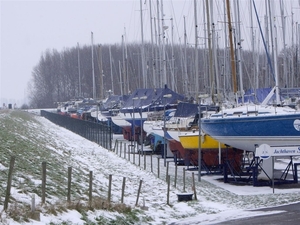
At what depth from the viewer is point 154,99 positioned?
52.3 meters

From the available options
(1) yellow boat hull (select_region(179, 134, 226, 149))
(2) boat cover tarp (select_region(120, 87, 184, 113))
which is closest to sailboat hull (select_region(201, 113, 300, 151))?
(1) yellow boat hull (select_region(179, 134, 226, 149))

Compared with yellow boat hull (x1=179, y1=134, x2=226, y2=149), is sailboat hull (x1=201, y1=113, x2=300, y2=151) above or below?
above

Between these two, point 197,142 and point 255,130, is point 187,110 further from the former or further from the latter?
point 255,130

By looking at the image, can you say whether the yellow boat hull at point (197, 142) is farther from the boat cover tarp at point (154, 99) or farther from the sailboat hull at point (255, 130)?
the boat cover tarp at point (154, 99)

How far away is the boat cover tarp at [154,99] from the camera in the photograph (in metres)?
49.9

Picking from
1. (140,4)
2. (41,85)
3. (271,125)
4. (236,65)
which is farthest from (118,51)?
(271,125)

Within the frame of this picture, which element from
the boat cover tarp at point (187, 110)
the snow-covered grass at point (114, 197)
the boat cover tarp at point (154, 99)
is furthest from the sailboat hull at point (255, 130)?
the boat cover tarp at point (154, 99)

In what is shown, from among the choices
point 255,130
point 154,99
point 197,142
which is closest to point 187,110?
point 197,142

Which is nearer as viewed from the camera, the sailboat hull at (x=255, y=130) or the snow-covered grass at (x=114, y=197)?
the snow-covered grass at (x=114, y=197)

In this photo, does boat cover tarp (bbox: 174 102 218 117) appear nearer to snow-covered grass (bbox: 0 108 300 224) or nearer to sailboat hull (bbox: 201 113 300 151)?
sailboat hull (bbox: 201 113 300 151)

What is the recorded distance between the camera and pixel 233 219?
18.0m

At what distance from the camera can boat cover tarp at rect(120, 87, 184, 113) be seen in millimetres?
49938

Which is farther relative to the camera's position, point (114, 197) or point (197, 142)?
point (197, 142)

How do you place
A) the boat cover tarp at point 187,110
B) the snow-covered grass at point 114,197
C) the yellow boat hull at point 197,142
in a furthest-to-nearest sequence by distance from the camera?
the boat cover tarp at point 187,110, the yellow boat hull at point 197,142, the snow-covered grass at point 114,197
